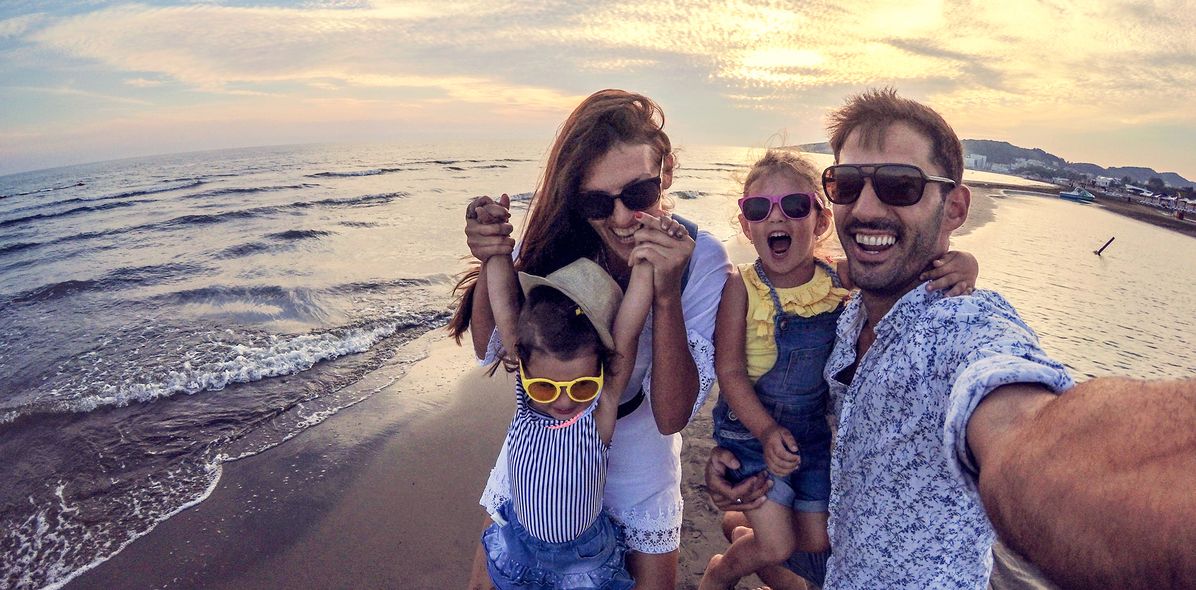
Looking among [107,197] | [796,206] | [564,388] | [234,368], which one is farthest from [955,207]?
[107,197]

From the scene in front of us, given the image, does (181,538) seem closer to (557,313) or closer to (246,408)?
(246,408)

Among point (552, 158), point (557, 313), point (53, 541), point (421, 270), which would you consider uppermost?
point (552, 158)

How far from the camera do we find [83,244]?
16.9 m

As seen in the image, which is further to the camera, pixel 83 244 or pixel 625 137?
pixel 83 244

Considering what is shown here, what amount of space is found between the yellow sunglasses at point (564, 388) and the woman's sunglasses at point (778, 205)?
1424mm

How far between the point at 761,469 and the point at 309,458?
14.9 feet

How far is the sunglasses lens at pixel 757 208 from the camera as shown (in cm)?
303

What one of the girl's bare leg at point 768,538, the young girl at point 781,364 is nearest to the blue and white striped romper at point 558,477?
the young girl at point 781,364

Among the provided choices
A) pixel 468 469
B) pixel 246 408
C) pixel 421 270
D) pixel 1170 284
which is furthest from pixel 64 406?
pixel 1170 284

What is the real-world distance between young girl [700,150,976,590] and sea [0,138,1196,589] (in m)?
0.60

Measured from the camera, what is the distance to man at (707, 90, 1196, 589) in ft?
2.86

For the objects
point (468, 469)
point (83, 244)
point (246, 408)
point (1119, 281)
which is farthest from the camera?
point (83, 244)

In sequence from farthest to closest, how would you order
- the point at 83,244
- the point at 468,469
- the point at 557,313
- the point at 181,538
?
the point at 83,244 < the point at 468,469 < the point at 181,538 < the point at 557,313

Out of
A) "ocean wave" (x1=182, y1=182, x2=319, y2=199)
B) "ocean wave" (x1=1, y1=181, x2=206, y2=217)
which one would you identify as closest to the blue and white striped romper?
"ocean wave" (x1=182, y1=182, x2=319, y2=199)
